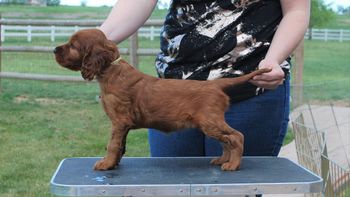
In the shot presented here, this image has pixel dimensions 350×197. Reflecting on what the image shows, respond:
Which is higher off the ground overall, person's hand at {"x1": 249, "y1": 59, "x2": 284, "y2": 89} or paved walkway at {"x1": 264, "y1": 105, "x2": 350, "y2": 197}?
person's hand at {"x1": 249, "y1": 59, "x2": 284, "y2": 89}

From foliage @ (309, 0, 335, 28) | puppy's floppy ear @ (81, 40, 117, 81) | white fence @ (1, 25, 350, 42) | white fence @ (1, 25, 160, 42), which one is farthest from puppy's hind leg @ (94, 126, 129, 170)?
foliage @ (309, 0, 335, 28)

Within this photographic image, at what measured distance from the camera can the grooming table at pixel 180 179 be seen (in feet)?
6.31

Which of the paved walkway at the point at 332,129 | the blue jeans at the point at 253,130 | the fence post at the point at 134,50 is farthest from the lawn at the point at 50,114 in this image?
the blue jeans at the point at 253,130

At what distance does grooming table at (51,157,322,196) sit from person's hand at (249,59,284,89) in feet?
0.86

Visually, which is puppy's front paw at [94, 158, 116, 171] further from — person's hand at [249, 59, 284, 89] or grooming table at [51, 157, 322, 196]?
person's hand at [249, 59, 284, 89]

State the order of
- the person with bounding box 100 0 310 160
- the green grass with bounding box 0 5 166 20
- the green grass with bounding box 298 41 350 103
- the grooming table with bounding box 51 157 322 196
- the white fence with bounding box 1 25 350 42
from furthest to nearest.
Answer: the green grass with bounding box 0 5 166 20 → the white fence with bounding box 1 25 350 42 → the green grass with bounding box 298 41 350 103 → the person with bounding box 100 0 310 160 → the grooming table with bounding box 51 157 322 196

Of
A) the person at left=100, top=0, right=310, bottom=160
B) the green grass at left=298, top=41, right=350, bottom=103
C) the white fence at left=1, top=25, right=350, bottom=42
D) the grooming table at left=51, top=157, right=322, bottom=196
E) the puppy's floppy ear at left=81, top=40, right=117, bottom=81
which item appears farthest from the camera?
the white fence at left=1, top=25, right=350, bottom=42

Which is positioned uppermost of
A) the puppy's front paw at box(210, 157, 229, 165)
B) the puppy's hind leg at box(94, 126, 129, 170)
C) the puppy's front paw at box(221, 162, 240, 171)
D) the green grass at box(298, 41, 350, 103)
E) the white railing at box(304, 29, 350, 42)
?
the puppy's hind leg at box(94, 126, 129, 170)

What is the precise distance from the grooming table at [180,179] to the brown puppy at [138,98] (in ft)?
0.26

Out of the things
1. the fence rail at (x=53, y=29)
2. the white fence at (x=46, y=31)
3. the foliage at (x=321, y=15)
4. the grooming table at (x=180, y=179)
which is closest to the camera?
the grooming table at (x=180, y=179)

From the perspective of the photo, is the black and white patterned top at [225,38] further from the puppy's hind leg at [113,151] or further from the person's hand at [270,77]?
the puppy's hind leg at [113,151]

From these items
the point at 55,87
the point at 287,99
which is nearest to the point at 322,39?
the point at 55,87

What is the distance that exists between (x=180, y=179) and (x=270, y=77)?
17.8 inches

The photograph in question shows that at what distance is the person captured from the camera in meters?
2.45
